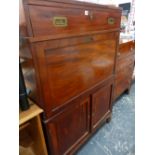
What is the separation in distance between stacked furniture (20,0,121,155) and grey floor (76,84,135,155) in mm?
199

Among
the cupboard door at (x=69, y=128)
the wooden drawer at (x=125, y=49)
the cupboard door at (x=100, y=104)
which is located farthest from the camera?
the wooden drawer at (x=125, y=49)

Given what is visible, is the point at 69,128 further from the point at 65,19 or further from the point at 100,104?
the point at 65,19

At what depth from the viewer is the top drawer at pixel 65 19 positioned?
0.64 metres

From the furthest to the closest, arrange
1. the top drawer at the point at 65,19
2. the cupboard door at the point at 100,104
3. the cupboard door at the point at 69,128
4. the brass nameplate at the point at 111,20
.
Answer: the cupboard door at the point at 100,104
the brass nameplate at the point at 111,20
the cupboard door at the point at 69,128
the top drawer at the point at 65,19

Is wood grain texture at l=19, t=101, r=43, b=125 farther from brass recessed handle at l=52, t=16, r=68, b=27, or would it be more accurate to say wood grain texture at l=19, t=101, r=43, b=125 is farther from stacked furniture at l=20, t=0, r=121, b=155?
brass recessed handle at l=52, t=16, r=68, b=27

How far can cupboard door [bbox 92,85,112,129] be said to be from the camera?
1277mm

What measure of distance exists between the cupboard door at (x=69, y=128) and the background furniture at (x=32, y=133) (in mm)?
79

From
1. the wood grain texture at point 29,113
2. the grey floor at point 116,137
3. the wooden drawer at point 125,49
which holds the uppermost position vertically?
the wooden drawer at point 125,49

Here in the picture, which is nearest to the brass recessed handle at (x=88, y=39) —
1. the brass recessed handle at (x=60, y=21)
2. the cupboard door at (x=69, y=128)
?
the brass recessed handle at (x=60, y=21)

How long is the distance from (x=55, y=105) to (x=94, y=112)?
0.57 meters

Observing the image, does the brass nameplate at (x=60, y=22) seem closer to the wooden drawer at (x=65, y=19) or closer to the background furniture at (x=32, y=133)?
the wooden drawer at (x=65, y=19)

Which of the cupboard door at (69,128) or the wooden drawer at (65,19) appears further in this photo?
the cupboard door at (69,128)
